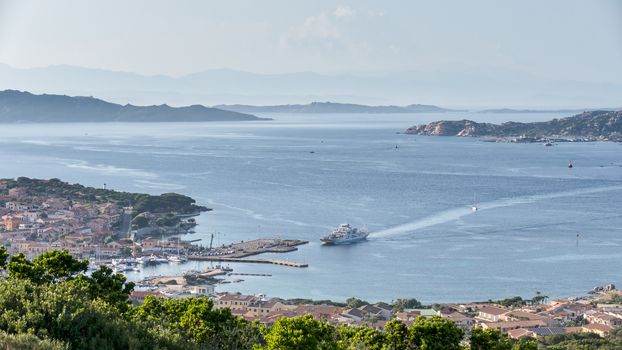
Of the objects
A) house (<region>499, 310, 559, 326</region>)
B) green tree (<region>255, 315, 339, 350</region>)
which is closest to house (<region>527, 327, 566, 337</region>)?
house (<region>499, 310, 559, 326</region>)

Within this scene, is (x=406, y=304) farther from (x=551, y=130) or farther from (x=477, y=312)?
(x=551, y=130)

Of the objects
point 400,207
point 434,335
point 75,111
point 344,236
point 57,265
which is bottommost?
point 344,236

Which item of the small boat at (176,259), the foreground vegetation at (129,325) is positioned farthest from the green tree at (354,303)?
the foreground vegetation at (129,325)

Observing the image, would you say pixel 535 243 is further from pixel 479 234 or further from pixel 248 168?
pixel 248 168

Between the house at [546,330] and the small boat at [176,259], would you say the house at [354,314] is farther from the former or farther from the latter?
the small boat at [176,259]

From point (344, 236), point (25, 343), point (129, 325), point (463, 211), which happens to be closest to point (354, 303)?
point (344, 236)

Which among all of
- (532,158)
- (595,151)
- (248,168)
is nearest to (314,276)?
(248,168)
